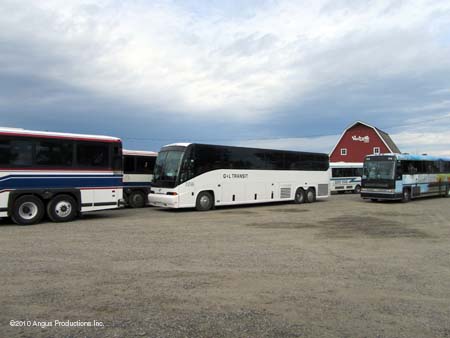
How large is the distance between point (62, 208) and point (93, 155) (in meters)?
2.08

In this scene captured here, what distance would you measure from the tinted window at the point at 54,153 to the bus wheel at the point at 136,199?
6477 mm

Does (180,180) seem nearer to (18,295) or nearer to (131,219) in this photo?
(131,219)

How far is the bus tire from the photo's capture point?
22203 millimetres

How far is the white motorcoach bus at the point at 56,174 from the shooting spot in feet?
38.0

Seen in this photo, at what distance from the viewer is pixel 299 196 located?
2239 cm

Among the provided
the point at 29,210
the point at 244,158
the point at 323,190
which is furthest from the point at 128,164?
the point at 323,190

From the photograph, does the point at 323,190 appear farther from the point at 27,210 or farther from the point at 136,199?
the point at 27,210

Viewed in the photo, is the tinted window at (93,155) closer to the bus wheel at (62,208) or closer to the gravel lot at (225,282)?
the bus wheel at (62,208)

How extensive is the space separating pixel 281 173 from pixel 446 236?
1106cm

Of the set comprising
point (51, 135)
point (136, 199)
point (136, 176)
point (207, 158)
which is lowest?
point (136, 199)

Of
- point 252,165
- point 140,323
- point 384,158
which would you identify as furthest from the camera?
point 384,158

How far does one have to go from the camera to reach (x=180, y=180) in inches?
639

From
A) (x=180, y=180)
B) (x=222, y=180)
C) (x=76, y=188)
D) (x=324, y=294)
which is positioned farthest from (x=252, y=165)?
(x=324, y=294)

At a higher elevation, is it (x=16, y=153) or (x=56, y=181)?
(x=16, y=153)
